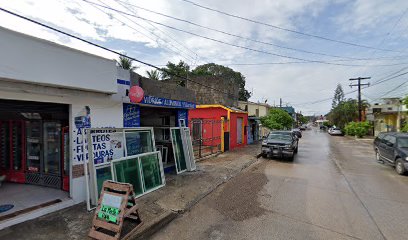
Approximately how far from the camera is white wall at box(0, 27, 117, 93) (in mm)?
3967

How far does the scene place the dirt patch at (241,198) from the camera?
5297 millimetres

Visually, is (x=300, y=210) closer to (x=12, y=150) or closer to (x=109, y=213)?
(x=109, y=213)

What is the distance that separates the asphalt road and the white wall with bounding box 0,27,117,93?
12.5 ft

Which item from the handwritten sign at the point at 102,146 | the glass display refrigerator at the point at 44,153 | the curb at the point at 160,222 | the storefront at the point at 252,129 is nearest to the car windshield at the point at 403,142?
the curb at the point at 160,222

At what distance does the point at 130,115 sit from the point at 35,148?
9.38ft

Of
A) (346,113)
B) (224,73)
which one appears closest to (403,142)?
(224,73)

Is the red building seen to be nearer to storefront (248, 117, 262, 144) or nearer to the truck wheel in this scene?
storefront (248, 117, 262, 144)

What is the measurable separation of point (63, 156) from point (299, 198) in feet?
22.1

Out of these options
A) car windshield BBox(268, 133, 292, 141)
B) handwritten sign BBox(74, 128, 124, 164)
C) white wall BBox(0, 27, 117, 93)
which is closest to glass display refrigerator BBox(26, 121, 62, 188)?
handwritten sign BBox(74, 128, 124, 164)

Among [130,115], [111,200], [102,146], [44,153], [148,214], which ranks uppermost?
[130,115]

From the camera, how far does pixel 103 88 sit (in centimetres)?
570

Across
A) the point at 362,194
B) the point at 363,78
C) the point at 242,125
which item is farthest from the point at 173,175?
the point at 363,78

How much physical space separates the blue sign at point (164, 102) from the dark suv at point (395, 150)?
899 cm

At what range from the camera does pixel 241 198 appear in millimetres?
6324
